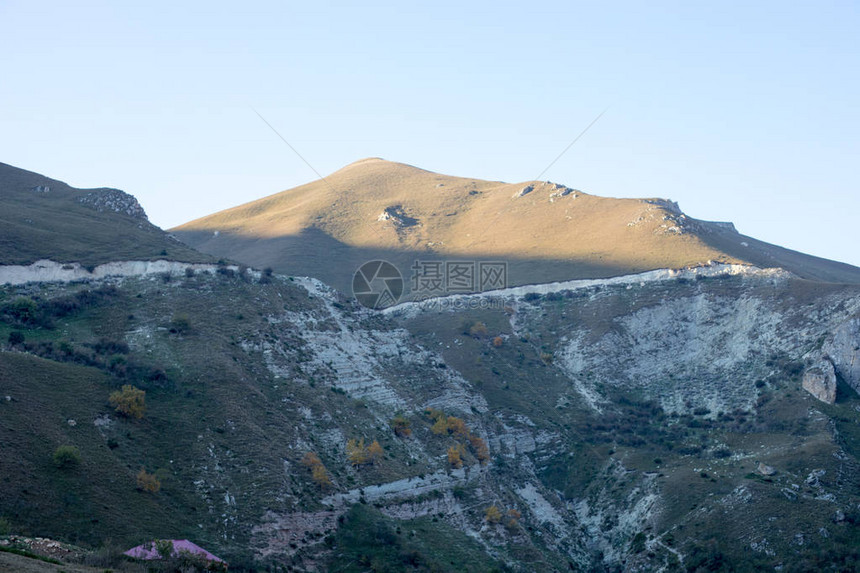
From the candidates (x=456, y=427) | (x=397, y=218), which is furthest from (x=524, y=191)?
(x=456, y=427)

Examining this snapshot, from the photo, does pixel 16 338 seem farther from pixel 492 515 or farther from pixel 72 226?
Result: pixel 492 515

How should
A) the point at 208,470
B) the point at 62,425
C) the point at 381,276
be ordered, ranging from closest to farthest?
1. the point at 62,425
2. the point at 208,470
3. the point at 381,276

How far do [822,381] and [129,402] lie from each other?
5852 centimetres

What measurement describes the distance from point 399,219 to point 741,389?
8013 cm

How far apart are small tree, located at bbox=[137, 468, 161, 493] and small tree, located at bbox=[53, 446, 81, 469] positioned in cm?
340

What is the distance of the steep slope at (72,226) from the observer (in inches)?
2527

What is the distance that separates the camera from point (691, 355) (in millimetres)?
78375

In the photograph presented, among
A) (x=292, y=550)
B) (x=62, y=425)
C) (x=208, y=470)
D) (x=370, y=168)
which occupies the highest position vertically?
(x=370, y=168)

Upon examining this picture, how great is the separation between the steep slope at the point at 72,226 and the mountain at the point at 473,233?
2953 centimetres

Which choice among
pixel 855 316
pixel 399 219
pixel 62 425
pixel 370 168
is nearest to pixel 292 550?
pixel 62 425

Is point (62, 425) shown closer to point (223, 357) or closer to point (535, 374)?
point (223, 357)

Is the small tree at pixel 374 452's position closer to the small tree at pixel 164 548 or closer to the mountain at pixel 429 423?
the mountain at pixel 429 423

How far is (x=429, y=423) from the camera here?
2537 inches

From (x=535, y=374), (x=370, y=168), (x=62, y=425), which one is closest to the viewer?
(x=62, y=425)
